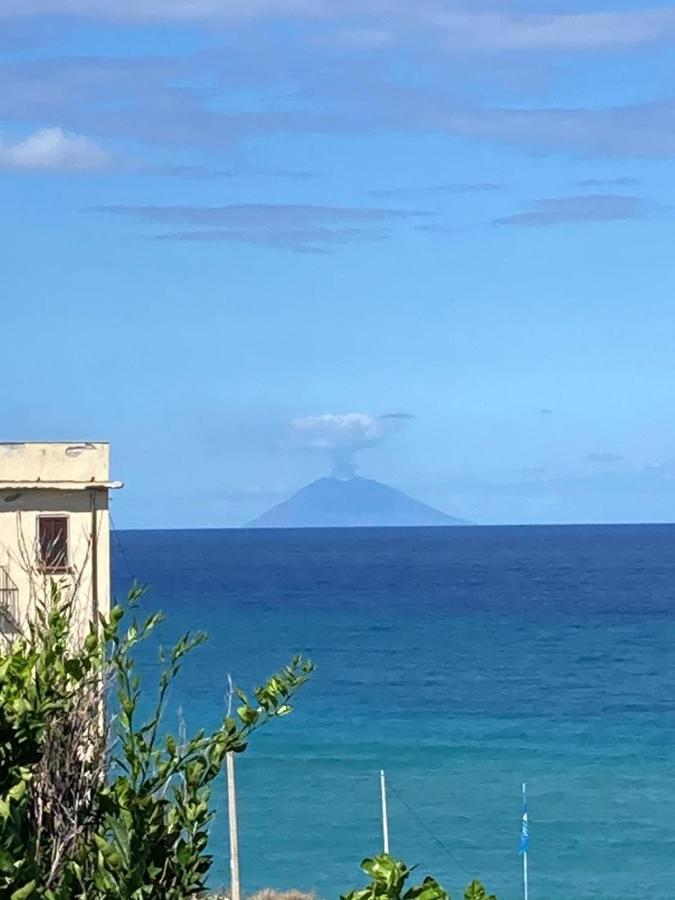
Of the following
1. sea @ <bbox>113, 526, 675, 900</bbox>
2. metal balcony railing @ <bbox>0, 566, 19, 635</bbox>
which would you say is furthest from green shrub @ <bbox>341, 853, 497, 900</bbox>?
metal balcony railing @ <bbox>0, 566, 19, 635</bbox>

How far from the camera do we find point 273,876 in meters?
40.7

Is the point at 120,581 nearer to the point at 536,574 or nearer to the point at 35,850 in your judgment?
the point at 536,574

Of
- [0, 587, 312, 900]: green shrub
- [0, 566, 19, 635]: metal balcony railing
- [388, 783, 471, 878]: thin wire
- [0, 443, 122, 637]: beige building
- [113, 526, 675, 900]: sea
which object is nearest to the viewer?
[0, 587, 312, 900]: green shrub

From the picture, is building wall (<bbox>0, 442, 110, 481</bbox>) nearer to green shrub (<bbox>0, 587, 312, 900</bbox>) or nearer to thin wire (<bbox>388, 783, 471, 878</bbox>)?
thin wire (<bbox>388, 783, 471, 878</bbox>)

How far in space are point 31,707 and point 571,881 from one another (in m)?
34.2

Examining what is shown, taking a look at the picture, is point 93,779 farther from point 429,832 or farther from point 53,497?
point 429,832

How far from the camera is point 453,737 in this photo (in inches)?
2564

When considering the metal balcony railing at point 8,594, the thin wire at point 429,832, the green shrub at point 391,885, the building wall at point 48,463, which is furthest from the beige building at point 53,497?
the green shrub at point 391,885

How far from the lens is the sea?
142ft

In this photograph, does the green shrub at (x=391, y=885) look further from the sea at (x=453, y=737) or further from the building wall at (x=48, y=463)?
the building wall at (x=48, y=463)

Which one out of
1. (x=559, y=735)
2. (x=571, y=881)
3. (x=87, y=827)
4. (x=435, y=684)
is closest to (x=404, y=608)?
(x=435, y=684)

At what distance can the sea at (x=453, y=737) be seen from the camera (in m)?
43.3

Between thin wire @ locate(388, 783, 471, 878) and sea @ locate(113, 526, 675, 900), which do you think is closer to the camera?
thin wire @ locate(388, 783, 471, 878)

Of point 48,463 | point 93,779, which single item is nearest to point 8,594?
point 48,463
